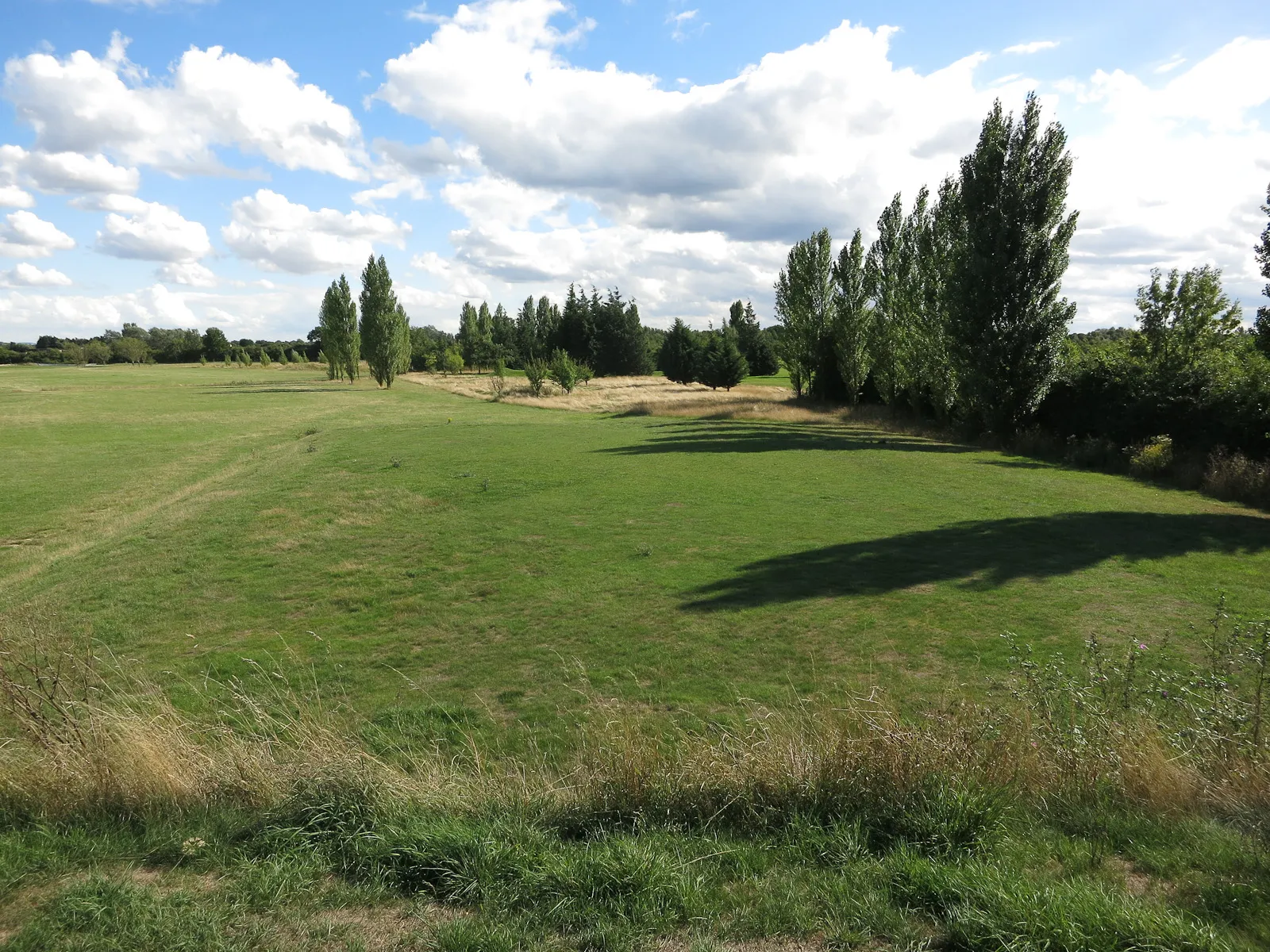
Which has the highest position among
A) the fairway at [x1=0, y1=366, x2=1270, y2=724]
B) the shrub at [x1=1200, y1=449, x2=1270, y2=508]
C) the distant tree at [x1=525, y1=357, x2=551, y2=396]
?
the distant tree at [x1=525, y1=357, x2=551, y2=396]

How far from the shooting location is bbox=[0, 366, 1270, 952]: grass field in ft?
11.3

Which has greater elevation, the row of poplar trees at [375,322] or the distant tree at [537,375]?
the row of poplar trees at [375,322]

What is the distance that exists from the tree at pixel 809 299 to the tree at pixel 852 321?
1.28 m

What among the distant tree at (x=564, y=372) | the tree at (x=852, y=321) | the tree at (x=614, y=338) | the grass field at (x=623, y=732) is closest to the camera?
the grass field at (x=623, y=732)

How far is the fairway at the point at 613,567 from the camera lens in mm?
8383

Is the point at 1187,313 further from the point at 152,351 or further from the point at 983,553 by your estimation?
the point at 152,351

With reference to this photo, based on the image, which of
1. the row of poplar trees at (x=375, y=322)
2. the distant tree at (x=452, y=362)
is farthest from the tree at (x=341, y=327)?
the distant tree at (x=452, y=362)

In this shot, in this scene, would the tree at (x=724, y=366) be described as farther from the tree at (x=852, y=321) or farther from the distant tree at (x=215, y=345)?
the distant tree at (x=215, y=345)

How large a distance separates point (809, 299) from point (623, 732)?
4969 cm

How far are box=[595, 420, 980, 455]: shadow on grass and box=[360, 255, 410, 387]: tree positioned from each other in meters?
50.8

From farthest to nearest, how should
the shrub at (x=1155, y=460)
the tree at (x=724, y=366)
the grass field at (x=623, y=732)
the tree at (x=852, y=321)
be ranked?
the tree at (x=724, y=366), the tree at (x=852, y=321), the shrub at (x=1155, y=460), the grass field at (x=623, y=732)

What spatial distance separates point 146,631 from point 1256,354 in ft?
93.7

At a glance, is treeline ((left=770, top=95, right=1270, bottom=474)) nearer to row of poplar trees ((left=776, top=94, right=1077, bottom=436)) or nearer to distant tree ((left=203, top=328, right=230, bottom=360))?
row of poplar trees ((left=776, top=94, right=1077, bottom=436))

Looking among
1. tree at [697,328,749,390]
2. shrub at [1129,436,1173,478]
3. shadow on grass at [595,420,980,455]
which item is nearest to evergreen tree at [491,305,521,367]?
tree at [697,328,749,390]
